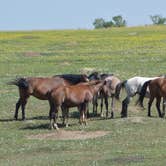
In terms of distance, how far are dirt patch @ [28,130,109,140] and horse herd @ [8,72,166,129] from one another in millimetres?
827

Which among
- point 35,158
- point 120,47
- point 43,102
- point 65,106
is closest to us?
point 35,158

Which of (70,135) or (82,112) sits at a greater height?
(82,112)

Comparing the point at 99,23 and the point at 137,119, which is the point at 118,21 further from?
the point at 137,119

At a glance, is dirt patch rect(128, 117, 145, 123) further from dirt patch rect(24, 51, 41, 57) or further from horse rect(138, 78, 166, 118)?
dirt patch rect(24, 51, 41, 57)

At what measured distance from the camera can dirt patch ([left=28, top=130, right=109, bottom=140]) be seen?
61.7 ft

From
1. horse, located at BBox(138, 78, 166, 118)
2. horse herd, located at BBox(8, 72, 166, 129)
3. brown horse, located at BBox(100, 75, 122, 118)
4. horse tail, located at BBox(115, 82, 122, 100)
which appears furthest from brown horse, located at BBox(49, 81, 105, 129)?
horse, located at BBox(138, 78, 166, 118)

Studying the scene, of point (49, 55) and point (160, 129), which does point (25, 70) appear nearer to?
point (49, 55)

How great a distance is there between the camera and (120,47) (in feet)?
206

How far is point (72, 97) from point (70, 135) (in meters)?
1.63

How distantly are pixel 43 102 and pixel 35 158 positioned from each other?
1094 centimetres

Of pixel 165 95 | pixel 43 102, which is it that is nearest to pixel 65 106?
pixel 165 95

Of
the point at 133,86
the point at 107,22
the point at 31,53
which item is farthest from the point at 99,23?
the point at 133,86

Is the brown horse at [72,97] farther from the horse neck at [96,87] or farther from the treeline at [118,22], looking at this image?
the treeline at [118,22]

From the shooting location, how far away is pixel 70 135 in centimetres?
1914
